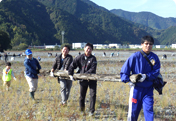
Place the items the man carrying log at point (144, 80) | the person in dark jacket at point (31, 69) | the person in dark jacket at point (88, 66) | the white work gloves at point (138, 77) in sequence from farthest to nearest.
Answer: the person in dark jacket at point (31, 69)
the person in dark jacket at point (88, 66)
the man carrying log at point (144, 80)
the white work gloves at point (138, 77)

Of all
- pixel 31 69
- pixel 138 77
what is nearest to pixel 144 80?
pixel 138 77

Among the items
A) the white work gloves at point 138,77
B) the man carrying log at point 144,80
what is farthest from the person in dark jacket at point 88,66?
the white work gloves at point 138,77

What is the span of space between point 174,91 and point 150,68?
5.89m

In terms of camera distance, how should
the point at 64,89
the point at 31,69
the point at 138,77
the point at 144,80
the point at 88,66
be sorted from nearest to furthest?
the point at 138,77 → the point at 144,80 → the point at 88,66 → the point at 64,89 → the point at 31,69

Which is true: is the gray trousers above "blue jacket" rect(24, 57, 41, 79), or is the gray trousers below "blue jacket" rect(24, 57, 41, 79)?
below

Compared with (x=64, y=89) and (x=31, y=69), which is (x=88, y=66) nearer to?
(x=64, y=89)

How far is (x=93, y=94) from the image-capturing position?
5.29 meters

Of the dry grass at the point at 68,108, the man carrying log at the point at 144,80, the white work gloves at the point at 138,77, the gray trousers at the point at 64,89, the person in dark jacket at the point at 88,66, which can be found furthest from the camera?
the gray trousers at the point at 64,89

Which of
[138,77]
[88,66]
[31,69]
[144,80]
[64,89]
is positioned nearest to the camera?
[138,77]

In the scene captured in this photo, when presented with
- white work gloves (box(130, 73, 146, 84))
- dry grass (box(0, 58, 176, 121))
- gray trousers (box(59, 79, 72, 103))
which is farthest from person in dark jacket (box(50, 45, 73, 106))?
white work gloves (box(130, 73, 146, 84))

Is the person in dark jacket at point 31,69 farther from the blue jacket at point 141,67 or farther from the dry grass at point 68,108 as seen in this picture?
the blue jacket at point 141,67

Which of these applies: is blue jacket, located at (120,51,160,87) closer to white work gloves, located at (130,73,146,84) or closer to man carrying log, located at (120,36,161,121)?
man carrying log, located at (120,36,161,121)

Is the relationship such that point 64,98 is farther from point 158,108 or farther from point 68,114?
point 158,108

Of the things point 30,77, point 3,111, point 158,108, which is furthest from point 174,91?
point 3,111
